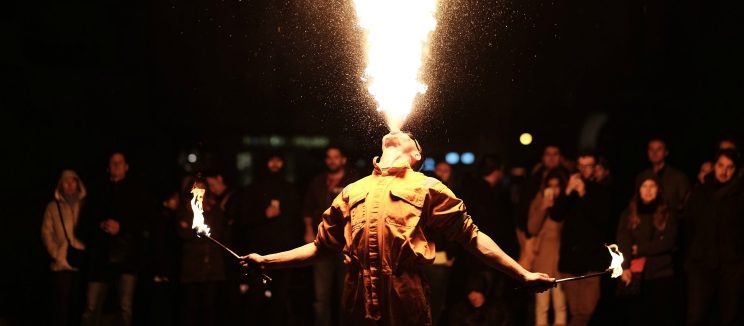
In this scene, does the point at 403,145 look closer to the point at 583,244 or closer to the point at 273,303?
the point at 583,244

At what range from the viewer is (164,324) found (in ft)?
31.6

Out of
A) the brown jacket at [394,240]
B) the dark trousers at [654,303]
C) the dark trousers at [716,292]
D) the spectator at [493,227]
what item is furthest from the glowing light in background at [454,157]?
the brown jacket at [394,240]

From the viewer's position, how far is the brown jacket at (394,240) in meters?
5.84

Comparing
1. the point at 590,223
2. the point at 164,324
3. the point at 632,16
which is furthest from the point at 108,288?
the point at 632,16

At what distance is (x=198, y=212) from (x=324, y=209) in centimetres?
303

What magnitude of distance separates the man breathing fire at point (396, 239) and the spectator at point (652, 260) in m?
3.08

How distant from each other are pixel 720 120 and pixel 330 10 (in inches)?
170

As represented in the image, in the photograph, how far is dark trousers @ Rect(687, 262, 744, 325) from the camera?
8.66 m

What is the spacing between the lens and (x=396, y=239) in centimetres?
580

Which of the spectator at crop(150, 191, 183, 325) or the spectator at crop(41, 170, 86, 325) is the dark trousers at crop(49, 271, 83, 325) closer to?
the spectator at crop(41, 170, 86, 325)

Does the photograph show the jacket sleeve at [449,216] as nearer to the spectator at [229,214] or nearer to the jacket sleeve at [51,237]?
the spectator at [229,214]

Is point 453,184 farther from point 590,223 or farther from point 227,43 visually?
point 227,43

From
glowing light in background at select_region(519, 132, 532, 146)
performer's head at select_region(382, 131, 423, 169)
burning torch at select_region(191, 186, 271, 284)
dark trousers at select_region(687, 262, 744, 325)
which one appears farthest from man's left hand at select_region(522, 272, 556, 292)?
glowing light in background at select_region(519, 132, 532, 146)

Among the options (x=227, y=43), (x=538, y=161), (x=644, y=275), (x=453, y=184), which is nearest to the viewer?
(x=644, y=275)
